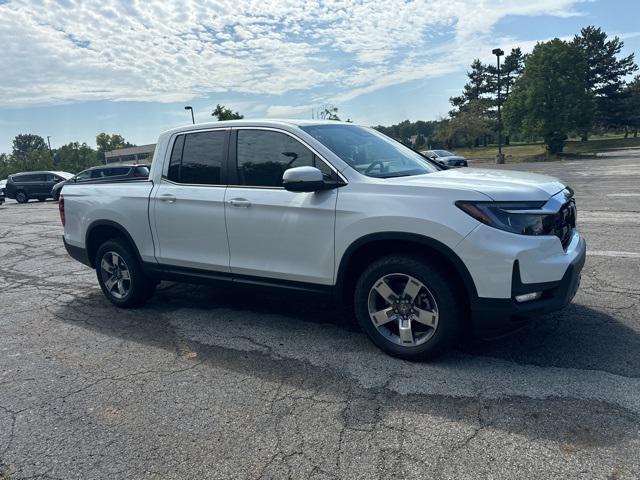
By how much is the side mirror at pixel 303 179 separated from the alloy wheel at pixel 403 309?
874mm

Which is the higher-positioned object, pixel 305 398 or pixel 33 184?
pixel 33 184

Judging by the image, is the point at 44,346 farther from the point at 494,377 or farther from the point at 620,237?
the point at 620,237

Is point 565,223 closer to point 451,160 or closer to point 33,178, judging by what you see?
point 451,160

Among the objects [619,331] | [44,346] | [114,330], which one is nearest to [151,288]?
[114,330]

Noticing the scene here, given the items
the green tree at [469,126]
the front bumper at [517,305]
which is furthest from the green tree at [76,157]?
the front bumper at [517,305]

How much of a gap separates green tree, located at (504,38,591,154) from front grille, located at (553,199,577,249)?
45.3 metres

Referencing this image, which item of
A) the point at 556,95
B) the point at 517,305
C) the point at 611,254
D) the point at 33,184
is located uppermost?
the point at 556,95

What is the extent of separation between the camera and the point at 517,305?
3.25m

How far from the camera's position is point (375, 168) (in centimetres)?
406

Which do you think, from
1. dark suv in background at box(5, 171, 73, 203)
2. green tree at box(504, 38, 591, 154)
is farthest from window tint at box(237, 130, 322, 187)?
green tree at box(504, 38, 591, 154)

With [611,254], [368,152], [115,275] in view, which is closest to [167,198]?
[115,275]

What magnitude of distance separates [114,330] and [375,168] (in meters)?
3.03

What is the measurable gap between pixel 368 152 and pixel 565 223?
1.68 metres

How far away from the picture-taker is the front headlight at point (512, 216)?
128 inches
